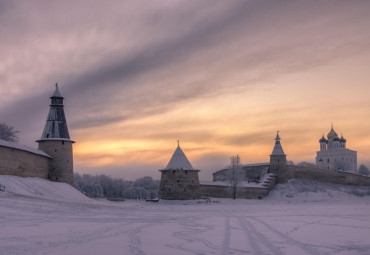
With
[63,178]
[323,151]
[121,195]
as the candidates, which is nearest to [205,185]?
[63,178]

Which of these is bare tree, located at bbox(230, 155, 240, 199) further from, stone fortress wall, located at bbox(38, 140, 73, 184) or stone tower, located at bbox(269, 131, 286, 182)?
stone fortress wall, located at bbox(38, 140, 73, 184)

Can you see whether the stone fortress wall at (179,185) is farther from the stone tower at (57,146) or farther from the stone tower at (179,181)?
→ the stone tower at (57,146)

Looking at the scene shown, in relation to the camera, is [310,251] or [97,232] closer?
[310,251]

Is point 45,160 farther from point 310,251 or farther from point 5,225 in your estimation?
point 310,251

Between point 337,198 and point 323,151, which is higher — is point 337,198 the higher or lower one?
the lower one

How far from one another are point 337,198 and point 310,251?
1647 inches

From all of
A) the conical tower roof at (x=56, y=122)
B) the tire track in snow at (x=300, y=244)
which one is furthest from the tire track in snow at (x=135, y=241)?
the conical tower roof at (x=56, y=122)

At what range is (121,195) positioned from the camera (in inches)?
2623

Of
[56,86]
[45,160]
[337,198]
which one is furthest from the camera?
[337,198]

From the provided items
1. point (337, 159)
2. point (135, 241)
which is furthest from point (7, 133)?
point (337, 159)

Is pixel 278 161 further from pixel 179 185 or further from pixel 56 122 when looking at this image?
pixel 56 122

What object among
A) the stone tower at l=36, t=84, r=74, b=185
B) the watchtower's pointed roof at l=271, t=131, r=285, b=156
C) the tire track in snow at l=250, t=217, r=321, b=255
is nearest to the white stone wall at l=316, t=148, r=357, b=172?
the watchtower's pointed roof at l=271, t=131, r=285, b=156

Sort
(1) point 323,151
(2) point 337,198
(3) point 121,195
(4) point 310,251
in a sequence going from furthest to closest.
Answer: (1) point 323,151 < (3) point 121,195 < (2) point 337,198 < (4) point 310,251

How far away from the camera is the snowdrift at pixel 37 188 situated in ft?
79.7
